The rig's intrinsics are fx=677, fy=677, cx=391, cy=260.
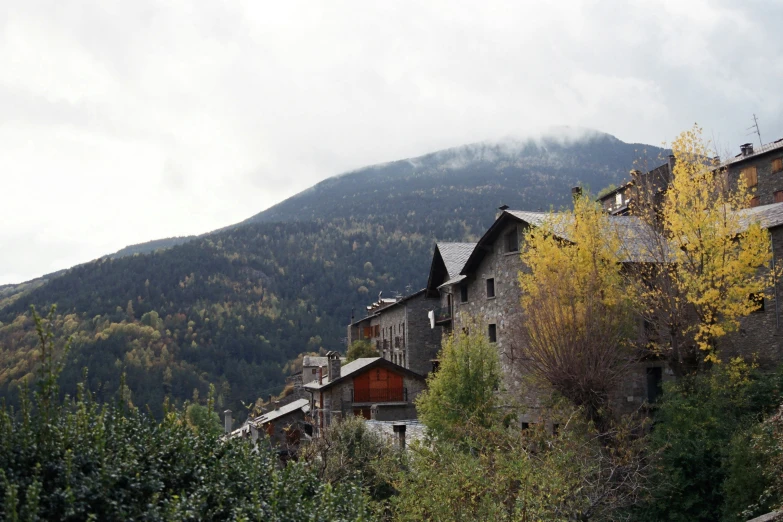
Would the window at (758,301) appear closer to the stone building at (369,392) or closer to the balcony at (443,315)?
the balcony at (443,315)

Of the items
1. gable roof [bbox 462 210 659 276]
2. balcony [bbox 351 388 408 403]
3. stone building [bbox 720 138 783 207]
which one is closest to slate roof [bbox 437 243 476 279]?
gable roof [bbox 462 210 659 276]

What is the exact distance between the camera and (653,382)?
27.8 m

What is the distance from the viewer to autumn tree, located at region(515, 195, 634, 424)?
78.2 feet

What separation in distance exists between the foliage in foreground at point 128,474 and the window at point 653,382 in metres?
22.7

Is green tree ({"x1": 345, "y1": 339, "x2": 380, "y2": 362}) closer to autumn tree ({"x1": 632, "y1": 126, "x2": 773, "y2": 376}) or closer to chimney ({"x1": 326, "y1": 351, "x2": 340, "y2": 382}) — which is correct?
chimney ({"x1": 326, "y1": 351, "x2": 340, "y2": 382})

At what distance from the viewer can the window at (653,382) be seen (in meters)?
27.6

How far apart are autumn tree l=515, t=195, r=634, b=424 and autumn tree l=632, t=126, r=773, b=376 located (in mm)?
1203

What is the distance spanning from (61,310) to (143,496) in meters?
114

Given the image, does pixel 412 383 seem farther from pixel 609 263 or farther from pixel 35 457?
pixel 35 457

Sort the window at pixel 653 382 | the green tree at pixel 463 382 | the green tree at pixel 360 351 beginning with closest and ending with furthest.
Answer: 1. the window at pixel 653 382
2. the green tree at pixel 463 382
3. the green tree at pixel 360 351

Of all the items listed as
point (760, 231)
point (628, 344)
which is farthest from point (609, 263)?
point (760, 231)

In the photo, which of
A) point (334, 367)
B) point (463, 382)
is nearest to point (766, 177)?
point (463, 382)

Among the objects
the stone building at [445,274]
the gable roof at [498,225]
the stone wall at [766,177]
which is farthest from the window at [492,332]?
the stone wall at [766,177]

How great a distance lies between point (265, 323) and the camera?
120875mm
